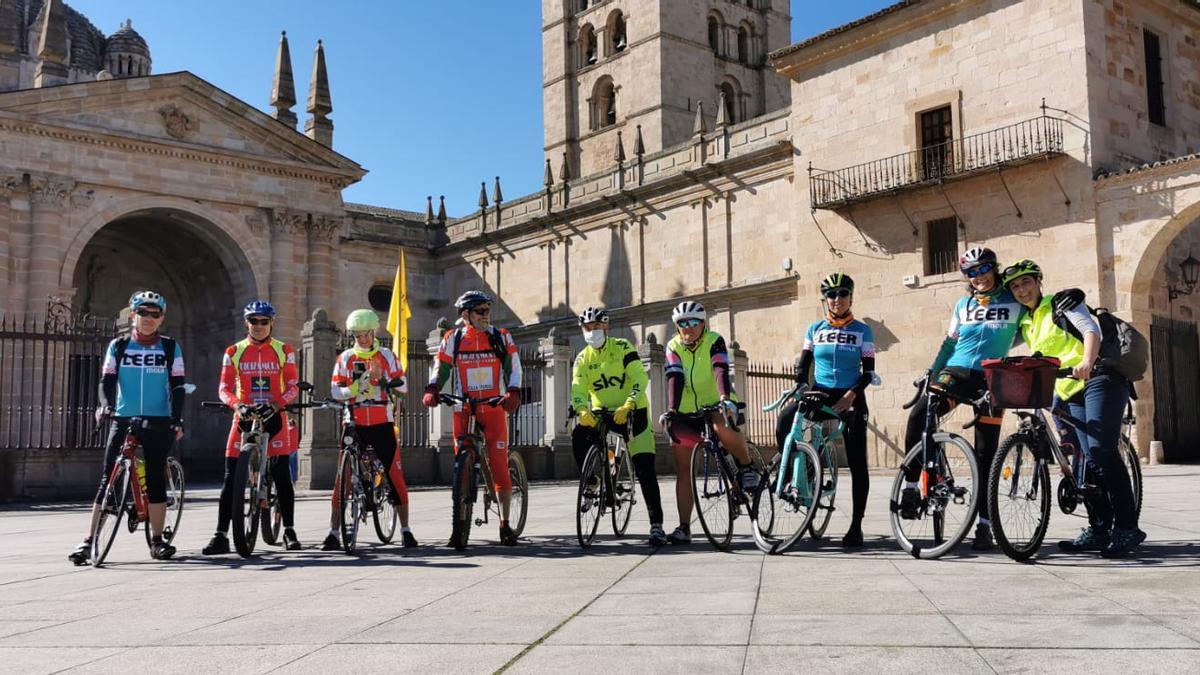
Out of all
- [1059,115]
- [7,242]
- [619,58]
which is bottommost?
[7,242]

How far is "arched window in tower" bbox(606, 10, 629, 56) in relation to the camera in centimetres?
4938

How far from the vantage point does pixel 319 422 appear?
1783 centimetres

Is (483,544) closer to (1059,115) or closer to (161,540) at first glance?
(161,540)

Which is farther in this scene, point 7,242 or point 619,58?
point 619,58

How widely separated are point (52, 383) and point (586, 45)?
36.6m

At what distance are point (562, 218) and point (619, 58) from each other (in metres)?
13.9

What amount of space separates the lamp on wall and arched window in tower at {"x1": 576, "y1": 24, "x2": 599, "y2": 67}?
32.8 m

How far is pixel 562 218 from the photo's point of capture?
3788cm

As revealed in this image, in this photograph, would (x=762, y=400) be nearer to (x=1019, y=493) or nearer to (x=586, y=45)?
(x=1019, y=493)

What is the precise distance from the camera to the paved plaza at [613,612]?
3680mm

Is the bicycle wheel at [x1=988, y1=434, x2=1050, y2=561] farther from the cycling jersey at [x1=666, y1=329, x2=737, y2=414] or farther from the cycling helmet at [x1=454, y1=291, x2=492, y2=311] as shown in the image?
the cycling helmet at [x1=454, y1=291, x2=492, y2=311]

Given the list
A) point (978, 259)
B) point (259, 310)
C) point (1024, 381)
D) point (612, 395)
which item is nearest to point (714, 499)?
point (612, 395)

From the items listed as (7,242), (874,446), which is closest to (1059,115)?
(874,446)

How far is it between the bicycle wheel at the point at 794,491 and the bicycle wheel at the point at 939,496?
541 millimetres
